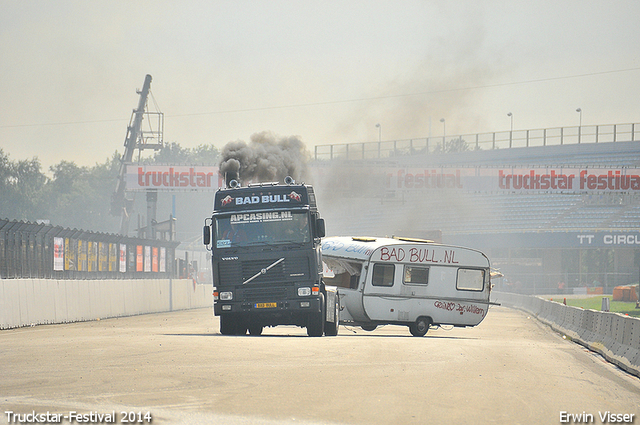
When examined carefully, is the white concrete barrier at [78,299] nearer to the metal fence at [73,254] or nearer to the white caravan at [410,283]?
the metal fence at [73,254]

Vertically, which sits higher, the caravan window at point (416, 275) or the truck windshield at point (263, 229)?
the truck windshield at point (263, 229)

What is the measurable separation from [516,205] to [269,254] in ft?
221

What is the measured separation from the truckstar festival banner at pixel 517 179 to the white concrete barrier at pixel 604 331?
2735 centimetres

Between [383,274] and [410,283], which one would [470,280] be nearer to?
[410,283]

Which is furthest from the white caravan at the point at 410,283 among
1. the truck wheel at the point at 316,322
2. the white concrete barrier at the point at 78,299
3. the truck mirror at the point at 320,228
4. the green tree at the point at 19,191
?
the green tree at the point at 19,191

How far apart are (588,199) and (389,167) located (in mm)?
27124

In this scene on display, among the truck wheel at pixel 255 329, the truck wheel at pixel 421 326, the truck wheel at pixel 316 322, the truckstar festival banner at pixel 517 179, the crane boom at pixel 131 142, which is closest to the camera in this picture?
the truck wheel at pixel 316 322

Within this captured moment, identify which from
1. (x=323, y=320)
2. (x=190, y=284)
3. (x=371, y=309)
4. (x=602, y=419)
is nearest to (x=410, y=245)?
(x=371, y=309)

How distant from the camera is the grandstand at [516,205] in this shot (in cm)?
6153

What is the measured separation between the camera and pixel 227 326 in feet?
68.1

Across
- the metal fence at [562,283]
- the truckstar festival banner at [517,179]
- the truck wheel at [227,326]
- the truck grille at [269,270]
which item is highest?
the truckstar festival banner at [517,179]

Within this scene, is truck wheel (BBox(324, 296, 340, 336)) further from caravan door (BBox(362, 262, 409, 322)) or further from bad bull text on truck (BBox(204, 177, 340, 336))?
caravan door (BBox(362, 262, 409, 322))

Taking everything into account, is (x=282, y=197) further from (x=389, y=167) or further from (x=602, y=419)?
(x=389, y=167)

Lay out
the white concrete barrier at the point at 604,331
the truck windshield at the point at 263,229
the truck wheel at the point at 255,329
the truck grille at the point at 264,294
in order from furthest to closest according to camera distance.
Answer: the truck wheel at the point at 255,329, the truck grille at the point at 264,294, the truck windshield at the point at 263,229, the white concrete barrier at the point at 604,331
